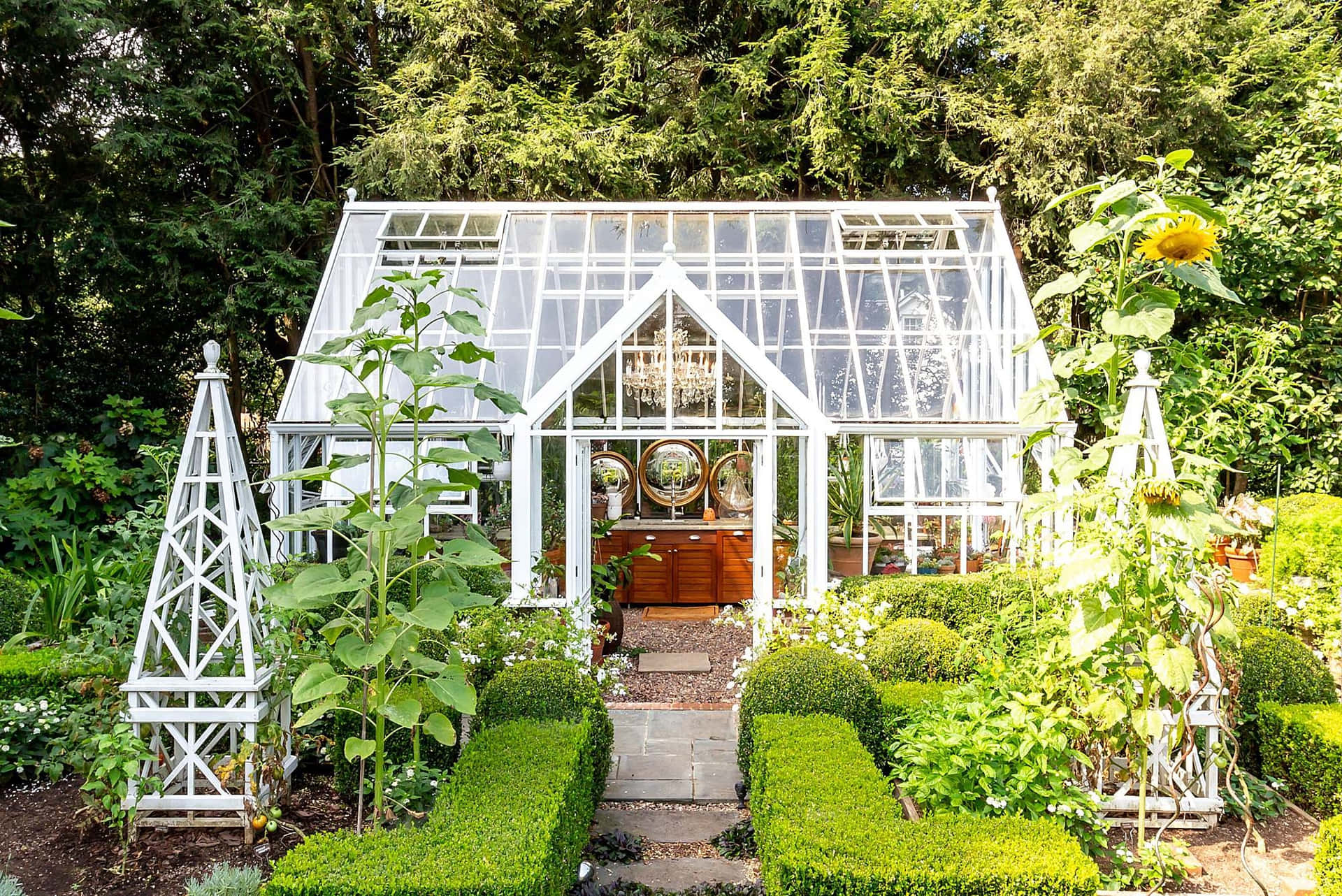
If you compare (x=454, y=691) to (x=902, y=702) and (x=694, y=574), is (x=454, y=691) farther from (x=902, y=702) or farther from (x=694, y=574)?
(x=694, y=574)

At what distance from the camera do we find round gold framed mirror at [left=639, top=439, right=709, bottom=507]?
11570 millimetres

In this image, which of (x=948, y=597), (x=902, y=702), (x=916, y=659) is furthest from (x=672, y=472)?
(x=902, y=702)

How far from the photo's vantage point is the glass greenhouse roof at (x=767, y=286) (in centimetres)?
805

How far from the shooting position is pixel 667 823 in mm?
4922

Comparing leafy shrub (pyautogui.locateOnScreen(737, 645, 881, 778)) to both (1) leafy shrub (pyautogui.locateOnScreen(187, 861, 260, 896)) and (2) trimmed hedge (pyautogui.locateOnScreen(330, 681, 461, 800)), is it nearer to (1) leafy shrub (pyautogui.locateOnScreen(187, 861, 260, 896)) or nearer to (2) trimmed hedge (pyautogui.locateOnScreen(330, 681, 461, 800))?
(2) trimmed hedge (pyautogui.locateOnScreen(330, 681, 461, 800))

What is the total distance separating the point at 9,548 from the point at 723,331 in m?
8.35

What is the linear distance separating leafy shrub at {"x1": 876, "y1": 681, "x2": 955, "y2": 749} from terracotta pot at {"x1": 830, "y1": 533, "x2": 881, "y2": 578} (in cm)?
272

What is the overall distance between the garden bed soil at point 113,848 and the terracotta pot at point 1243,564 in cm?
887

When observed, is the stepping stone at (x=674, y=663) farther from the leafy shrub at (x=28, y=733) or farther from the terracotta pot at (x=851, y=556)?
the leafy shrub at (x=28, y=733)

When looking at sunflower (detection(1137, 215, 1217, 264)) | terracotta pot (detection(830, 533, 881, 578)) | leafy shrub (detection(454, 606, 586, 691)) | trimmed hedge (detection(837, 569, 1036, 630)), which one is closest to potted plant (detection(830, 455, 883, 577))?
terracotta pot (detection(830, 533, 881, 578))

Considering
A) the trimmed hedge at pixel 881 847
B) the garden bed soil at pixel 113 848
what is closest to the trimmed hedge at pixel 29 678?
the garden bed soil at pixel 113 848

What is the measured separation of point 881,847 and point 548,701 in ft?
6.91

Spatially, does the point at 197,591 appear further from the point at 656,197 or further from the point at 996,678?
the point at 656,197

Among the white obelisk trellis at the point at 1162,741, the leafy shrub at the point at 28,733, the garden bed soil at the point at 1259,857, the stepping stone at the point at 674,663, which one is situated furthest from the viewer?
the stepping stone at the point at 674,663
